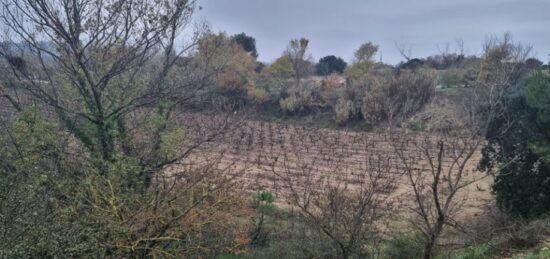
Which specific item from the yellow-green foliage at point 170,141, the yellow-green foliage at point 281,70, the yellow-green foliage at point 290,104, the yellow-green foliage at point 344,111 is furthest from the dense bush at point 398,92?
the yellow-green foliage at point 170,141

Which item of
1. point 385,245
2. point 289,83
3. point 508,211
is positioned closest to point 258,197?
point 385,245

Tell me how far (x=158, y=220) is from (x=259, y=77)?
38.4 metres

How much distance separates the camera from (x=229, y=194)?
9273 mm

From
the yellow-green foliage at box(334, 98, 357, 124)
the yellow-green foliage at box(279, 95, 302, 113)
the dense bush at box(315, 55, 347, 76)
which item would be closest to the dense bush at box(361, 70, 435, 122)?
the yellow-green foliage at box(334, 98, 357, 124)

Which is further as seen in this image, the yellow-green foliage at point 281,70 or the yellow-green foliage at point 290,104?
the yellow-green foliage at point 281,70

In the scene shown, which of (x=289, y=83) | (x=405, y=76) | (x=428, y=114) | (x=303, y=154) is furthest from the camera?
(x=289, y=83)

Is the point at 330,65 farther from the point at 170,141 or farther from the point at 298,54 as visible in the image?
the point at 170,141

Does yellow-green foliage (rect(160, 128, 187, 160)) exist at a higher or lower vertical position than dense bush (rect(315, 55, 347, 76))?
lower

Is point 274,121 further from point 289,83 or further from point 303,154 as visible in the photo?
point 303,154

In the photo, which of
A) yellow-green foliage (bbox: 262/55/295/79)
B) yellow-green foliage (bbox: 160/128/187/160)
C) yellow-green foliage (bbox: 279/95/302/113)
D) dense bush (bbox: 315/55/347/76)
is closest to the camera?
yellow-green foliage (bbox: 160/128/187/160)

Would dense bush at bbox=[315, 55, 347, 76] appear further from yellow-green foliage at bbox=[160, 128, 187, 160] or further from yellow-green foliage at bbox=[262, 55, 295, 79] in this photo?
yellow-green foliage at bbox=[160, 128, 187, 160]

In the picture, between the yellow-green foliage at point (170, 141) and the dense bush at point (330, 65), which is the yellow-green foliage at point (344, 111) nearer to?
the dense bush at point (330, 65)

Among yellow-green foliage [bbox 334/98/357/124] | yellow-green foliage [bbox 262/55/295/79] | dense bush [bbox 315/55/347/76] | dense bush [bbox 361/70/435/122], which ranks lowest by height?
yellow-green foliage [bbox 334/98/357/124]

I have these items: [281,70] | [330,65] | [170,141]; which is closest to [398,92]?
[281,70]
